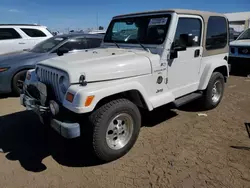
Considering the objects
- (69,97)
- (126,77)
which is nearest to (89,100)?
(69,97)

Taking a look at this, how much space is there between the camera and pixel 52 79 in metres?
3.24

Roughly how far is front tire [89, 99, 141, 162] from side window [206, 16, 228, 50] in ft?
7.84

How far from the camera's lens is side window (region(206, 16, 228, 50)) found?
4.60m

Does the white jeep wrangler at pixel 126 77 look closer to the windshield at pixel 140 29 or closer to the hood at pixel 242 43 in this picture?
the windshield at pixel 140 29

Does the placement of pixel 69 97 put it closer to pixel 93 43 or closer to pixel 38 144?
pixel 38 144

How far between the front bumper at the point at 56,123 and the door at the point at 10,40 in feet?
22.2

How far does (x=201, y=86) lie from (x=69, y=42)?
382 cm

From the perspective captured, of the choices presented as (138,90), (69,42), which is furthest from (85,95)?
(69,42)

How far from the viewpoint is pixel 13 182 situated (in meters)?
2.81

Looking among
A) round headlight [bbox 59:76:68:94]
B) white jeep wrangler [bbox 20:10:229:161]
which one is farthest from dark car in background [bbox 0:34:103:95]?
round headlight [bbox 59:76:68:94]

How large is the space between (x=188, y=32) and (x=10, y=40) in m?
7.76

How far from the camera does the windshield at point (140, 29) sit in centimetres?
376

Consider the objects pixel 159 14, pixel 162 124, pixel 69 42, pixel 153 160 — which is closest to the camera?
pixel 153 160

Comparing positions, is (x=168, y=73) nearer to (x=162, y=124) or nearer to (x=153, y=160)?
(x=162, y=124)
